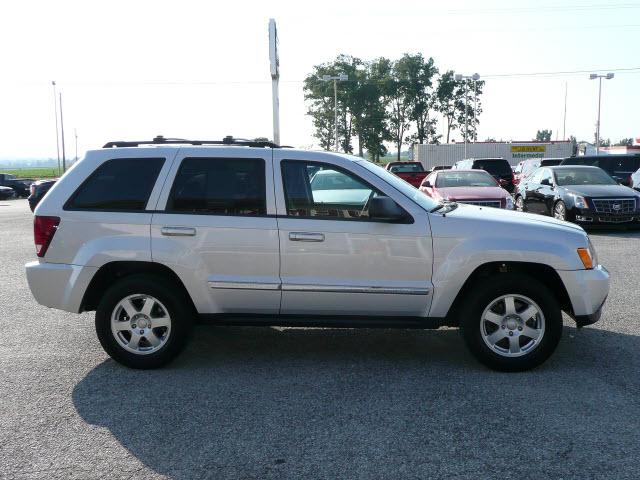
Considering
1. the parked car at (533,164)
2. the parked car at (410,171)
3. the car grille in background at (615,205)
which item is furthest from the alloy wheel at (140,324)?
the parked car at (533,164)

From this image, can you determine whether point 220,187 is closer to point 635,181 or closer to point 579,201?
point 579,201

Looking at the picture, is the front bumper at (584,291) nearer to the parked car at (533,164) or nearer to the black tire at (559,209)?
the black tire at (559,209)

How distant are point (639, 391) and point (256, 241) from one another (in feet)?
10.3

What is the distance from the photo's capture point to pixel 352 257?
5039 mm

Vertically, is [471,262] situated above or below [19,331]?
above

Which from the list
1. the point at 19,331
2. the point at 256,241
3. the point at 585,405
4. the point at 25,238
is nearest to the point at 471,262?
the point at 585,405

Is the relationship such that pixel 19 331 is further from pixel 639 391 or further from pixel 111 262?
pixel 639 391

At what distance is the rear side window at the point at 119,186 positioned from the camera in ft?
17.2

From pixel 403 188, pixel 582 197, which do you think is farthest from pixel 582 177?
pixel 403 188

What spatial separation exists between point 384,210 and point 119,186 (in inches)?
89.2

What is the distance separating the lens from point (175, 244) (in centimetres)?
512

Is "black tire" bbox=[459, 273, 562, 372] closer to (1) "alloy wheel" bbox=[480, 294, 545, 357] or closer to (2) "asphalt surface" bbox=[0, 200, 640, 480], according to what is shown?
(1) "alloy wheel" bbox=[480, 294, 545, 357]

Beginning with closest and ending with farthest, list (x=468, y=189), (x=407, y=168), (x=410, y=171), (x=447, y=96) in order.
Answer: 1. (x=468, y=189)
2. (x=410, y=171)
3. (x=407, y=168)
4. (x=447, y=96)

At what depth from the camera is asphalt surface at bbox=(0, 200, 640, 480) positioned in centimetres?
357
